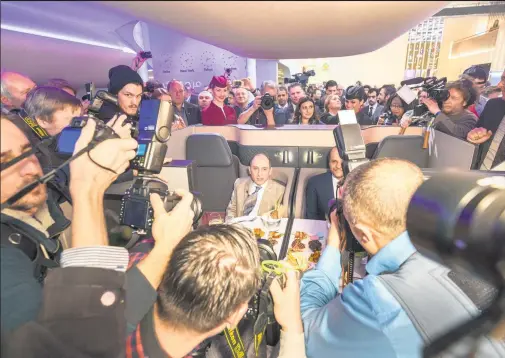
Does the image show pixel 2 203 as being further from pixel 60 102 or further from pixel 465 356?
pixel 465 356

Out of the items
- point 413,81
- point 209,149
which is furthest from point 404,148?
point 209,149

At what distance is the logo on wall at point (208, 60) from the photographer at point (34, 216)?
0.82 ft

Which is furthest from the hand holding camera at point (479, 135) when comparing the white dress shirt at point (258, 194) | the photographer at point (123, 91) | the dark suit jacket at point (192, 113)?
the dark suit jacket at point (192, 113)

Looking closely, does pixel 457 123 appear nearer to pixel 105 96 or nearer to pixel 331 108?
pixel 331 108

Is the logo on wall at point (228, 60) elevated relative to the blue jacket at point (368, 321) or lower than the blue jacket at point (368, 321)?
elevated

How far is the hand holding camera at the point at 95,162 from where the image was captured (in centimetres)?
56

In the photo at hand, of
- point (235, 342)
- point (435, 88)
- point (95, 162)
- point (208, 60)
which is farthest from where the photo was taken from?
point (435, 88)

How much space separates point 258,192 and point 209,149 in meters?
0.75

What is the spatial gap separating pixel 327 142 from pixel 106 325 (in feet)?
8.95

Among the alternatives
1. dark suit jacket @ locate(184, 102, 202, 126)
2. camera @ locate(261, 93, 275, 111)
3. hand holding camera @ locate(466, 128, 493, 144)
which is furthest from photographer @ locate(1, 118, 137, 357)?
dark suit jacket @ locate(184, 102, 202, 126)

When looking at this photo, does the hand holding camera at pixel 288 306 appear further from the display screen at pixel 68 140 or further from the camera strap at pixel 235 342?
the display screen at pixel 68 140

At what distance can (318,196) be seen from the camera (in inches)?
104

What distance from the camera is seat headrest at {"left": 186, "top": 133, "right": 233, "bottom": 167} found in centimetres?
304

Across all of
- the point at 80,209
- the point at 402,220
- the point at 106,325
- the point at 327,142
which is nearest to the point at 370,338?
the point at 402,220
